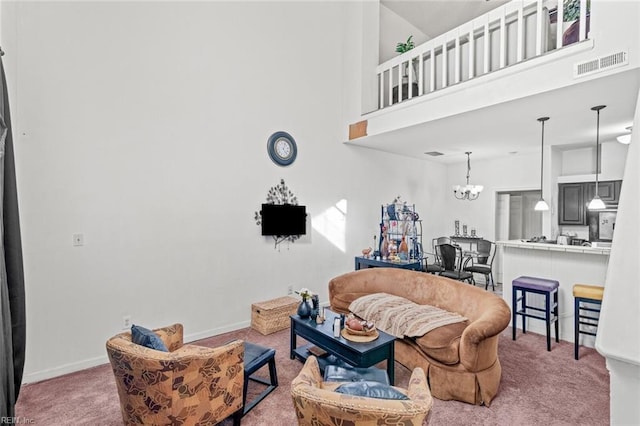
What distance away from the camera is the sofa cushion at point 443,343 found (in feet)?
8.24

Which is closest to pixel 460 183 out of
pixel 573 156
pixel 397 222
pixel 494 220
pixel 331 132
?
pixel 494 220

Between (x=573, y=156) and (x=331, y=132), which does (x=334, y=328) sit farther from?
(x=573, y=156)

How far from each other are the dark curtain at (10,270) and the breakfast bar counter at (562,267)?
467cm

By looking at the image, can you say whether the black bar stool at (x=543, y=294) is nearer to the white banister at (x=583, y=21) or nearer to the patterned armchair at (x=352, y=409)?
the white banister at (x=583, y=21)

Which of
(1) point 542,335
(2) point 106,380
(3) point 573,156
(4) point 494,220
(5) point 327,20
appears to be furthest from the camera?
(4) point 494,220

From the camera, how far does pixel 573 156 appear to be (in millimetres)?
5637

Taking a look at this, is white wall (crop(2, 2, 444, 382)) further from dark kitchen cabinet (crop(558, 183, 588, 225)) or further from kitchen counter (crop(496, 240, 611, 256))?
dark kitchen cabinet (crop(558, 183, 588, 225))

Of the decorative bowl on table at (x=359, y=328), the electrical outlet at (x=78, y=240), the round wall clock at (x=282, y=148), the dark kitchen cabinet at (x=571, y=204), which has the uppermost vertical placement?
the round wall clock at (x=282, y=148)

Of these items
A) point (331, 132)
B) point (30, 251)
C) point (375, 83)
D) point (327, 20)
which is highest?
point (327, 20)

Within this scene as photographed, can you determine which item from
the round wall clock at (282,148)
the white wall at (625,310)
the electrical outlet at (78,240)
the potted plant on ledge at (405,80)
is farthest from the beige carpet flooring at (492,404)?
the potted plant on ledge at (405,80)

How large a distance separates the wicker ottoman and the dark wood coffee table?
3.06 ft

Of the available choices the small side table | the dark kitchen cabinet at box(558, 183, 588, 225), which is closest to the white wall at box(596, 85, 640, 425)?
the small side table

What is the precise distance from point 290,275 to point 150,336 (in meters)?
2.64

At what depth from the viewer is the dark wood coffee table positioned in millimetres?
2383
